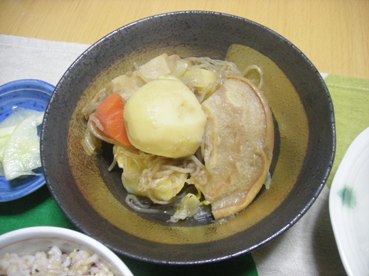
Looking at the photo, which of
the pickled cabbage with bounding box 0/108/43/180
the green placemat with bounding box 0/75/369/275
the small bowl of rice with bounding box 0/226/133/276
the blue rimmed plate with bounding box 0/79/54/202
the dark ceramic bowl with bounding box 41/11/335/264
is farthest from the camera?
the blue rimmed plate with bounding box 0/79/54/202

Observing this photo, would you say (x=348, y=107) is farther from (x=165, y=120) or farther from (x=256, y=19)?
(x=165, y=120)

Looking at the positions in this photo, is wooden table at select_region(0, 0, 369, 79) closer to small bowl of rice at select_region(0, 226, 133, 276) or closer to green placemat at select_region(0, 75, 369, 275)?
green placemat at select_region(0, 75, 369, 275)

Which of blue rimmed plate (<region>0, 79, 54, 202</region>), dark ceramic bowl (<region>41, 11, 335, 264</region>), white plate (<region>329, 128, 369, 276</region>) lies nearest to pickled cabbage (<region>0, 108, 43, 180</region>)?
blue rimmed plate (<region>0, 79, 54, 202</region>)

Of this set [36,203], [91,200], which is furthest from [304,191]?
[36,203]

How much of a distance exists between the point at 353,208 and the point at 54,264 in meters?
0.73

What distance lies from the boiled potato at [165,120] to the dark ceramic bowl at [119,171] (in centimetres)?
19

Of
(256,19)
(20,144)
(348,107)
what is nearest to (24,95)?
(20,144)

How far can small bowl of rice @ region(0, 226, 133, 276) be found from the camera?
949 mm

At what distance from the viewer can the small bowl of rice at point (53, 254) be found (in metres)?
0.95

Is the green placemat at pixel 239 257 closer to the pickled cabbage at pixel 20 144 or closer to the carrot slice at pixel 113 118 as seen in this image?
the pickled cabbage at pixel 20 144

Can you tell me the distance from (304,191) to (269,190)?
14 cm

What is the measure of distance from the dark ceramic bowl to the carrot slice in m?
0.08

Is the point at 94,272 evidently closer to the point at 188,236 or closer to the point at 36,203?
the point at 188,236

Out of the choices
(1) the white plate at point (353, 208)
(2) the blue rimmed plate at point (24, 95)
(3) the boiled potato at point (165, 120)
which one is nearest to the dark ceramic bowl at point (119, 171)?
(1) the white plate at point (353, 208)
